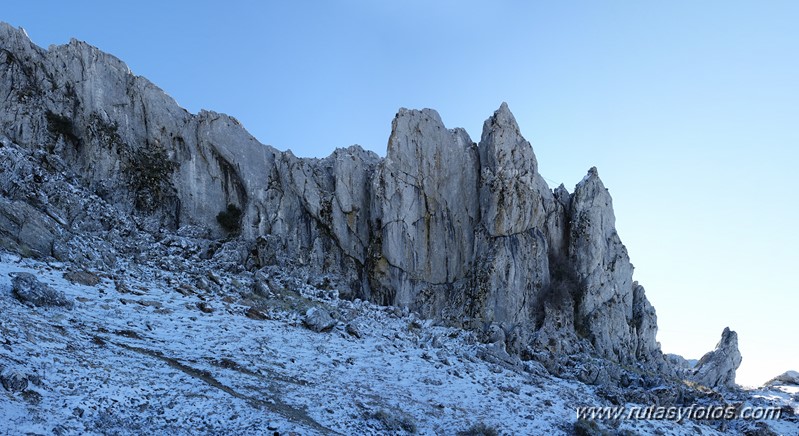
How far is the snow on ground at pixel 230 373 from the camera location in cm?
1537

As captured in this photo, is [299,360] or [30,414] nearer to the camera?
[30,414]

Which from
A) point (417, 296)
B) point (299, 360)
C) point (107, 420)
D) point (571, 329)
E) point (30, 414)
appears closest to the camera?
point (30, 414)

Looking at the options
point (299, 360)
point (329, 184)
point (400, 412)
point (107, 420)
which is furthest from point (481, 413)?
point (329, 184)

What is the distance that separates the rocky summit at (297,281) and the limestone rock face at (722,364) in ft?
0.48

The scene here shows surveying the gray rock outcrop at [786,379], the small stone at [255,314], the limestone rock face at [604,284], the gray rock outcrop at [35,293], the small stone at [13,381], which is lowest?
the small stone at [13,381]

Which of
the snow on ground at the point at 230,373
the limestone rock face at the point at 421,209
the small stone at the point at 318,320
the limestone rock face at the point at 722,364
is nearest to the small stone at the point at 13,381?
the snow on ground at the point at 230,373

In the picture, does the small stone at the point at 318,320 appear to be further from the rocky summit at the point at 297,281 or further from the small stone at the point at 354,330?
the small stone at the point at 354,330

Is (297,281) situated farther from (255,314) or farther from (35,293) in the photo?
(35,293)

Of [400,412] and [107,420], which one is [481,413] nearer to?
[400,412]

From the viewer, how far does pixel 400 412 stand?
62.2 feet

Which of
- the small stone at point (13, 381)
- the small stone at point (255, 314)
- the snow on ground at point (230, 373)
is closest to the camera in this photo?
the small stone at point (13, 381)

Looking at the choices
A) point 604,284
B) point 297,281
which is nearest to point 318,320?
point 297,281

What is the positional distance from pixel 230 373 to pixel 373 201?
22.7 meters

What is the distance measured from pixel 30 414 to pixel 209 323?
1025 centimetres
